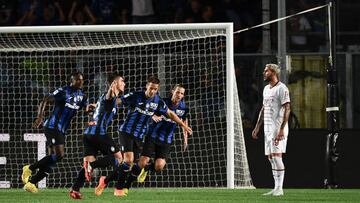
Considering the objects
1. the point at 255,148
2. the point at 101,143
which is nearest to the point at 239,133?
the point at 255,148

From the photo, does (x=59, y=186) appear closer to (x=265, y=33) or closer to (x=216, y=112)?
(x=216, y=112)

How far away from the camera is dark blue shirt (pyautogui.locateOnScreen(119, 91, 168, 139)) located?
1792 centimetres

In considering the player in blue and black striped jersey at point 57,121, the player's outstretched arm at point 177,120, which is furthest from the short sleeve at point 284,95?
the player in blue and black striped jersey at point 57,121

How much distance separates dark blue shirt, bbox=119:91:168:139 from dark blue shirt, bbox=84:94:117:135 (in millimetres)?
569

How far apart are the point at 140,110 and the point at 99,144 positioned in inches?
39.7

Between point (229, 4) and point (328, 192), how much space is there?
230 inches

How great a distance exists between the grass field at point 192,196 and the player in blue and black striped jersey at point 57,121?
0.93 feet

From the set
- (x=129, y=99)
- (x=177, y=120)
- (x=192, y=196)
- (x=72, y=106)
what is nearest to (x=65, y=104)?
(x=72, y=106)

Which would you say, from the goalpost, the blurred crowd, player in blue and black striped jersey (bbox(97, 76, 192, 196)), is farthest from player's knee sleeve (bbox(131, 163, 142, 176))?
the blurred crowd

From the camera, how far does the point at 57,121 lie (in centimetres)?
1823

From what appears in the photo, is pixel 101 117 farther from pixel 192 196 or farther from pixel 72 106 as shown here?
pixel 192 196

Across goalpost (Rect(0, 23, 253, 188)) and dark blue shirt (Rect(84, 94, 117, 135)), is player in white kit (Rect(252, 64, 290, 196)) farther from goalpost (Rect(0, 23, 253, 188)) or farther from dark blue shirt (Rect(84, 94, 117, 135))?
goalpost (Rect(0, 23, 253, 188))

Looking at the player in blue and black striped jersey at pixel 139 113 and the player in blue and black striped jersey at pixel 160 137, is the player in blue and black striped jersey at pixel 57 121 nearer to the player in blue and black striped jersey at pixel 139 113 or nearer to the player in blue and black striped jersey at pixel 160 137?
the player in blue and black striped jersey at pixel 139 113

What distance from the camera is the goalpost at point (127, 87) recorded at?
2008 centimetres
